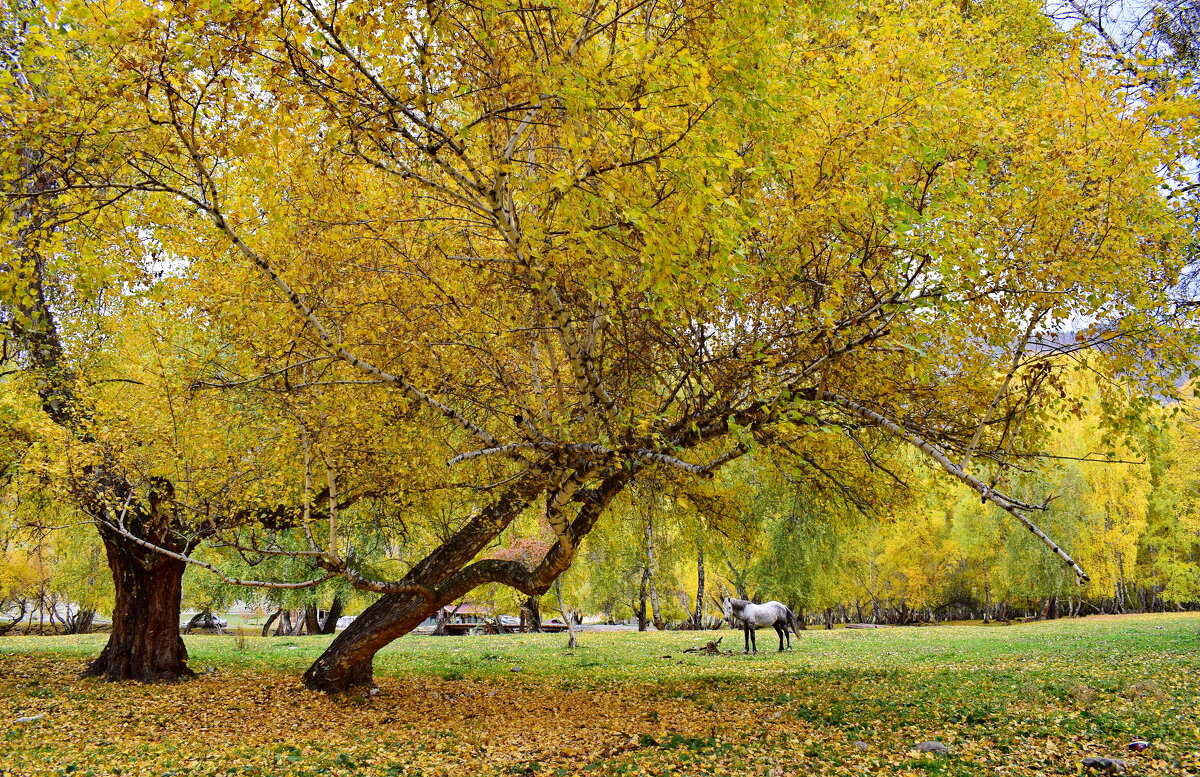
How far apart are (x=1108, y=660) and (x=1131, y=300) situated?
10145 millimetres

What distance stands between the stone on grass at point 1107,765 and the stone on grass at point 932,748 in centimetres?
114

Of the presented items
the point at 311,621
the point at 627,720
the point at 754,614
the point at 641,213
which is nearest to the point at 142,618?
the point at 627,720

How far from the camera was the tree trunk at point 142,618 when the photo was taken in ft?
39.3

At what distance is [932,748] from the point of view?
6809 millimetres

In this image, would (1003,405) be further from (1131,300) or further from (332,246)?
(332,246)

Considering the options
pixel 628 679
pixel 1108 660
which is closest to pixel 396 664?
pixel 628 679

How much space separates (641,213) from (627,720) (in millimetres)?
6865

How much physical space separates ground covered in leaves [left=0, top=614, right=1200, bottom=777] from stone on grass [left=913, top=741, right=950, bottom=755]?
166mm

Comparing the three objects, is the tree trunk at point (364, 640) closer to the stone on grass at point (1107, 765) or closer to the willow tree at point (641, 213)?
the willow tree at point (641, 213)

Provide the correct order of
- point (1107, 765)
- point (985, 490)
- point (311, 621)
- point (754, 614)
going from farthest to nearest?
1. point (311, 621)
2. point (754, 614)
3. point (1107, 765)
4. point (985, 490)

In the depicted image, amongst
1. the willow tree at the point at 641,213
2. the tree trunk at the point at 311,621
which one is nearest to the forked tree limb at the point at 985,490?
the willow tree at the point at 641,213

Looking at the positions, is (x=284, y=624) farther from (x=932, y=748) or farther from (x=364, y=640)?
(x=932, y=748)

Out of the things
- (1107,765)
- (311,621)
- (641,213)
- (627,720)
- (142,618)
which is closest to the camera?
(641,213)

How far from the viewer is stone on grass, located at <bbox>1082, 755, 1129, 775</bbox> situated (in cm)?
589
